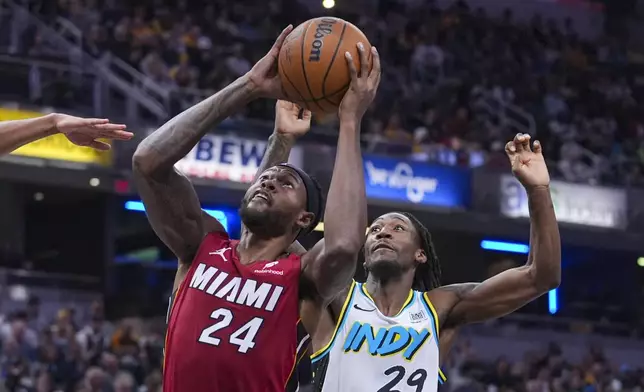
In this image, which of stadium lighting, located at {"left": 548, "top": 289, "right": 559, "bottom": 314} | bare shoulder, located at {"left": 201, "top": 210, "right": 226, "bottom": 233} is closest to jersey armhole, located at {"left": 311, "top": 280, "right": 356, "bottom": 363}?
bare shoulder, located at {"left": 201, "top": 210, "right": 226, "bottom": 233}

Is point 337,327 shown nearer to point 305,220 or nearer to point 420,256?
point 420,256

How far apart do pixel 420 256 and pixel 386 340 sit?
0.56 m

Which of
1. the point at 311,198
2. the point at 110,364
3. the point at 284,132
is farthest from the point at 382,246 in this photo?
the point at 110,364

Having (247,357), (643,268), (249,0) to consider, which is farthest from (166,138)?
(643,268)

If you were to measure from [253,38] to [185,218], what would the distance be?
14303mm

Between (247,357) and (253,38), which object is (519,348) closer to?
(253,38)

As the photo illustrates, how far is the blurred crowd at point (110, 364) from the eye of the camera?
37.0 ft

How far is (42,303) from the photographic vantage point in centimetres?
1415

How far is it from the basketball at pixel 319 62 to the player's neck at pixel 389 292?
1.56 m

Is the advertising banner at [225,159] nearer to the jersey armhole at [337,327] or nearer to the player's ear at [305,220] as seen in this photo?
the jersey armhole at [337,327]

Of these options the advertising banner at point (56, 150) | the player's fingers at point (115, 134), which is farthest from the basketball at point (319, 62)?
the advertising banner at point (56, 150)

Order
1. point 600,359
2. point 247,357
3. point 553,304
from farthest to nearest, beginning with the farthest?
point 553,304, point 600,359, point 247,357

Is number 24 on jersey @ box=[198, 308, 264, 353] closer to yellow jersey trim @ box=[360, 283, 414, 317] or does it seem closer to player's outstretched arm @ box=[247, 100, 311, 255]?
player's outstretched arm @ box=[247, 100, 311, 255]

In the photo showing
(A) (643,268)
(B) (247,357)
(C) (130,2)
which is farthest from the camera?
(A) (643,268)
